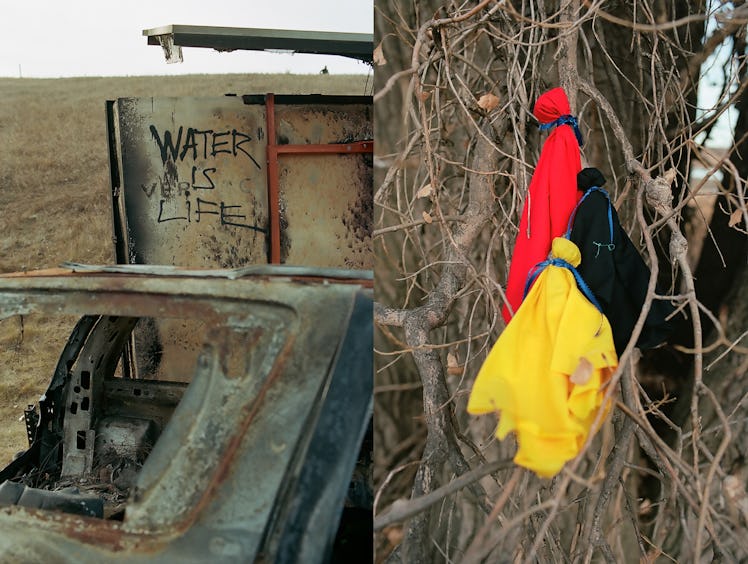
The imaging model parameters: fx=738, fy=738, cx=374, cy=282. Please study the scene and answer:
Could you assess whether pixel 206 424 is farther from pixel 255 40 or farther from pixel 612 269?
pixel 255 40

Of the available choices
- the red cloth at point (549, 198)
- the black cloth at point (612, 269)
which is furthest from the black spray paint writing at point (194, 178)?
the black cloth at point (612, 269)

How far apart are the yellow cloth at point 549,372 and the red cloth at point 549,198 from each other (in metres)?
0.10

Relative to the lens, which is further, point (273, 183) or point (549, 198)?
point (273, 183)

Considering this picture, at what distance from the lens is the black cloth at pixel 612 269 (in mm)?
1578

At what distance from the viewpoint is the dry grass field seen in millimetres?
6340

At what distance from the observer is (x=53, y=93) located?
17016 mm

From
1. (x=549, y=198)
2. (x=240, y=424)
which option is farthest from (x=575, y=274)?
(x=240, y=424)

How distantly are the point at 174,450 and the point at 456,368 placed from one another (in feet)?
3.20

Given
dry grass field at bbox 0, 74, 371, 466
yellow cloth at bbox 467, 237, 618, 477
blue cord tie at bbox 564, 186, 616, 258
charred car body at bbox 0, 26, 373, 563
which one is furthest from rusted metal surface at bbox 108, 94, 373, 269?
yellow cloth at bbox 467, 237, 618, 477

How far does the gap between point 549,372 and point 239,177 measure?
2.87m

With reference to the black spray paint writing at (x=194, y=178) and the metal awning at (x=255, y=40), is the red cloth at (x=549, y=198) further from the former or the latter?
the metal awning at (x=255, y=40)

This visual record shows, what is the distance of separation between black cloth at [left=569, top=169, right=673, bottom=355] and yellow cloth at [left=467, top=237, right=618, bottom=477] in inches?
2.3

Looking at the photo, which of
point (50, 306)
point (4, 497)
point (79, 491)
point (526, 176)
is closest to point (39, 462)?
point (79, 491)

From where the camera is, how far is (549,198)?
5.41 ft
